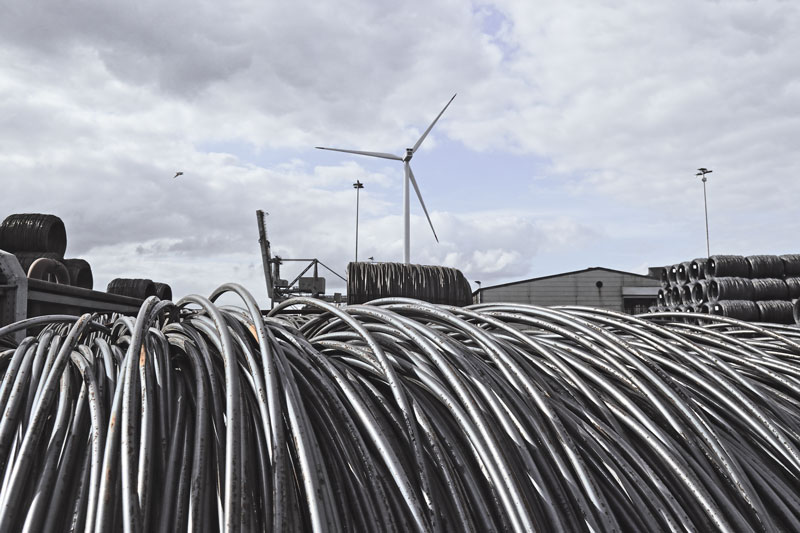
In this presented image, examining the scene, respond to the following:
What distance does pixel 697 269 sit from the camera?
10.3 m

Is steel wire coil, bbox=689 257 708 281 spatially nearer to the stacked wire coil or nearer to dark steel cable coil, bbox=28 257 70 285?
the stacked wire coil

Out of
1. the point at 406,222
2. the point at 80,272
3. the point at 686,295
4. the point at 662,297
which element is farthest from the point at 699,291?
the point at 80,272

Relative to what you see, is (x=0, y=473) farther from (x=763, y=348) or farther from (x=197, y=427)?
(x=763, y=348)

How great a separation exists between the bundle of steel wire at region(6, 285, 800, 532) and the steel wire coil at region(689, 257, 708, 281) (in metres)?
9.29

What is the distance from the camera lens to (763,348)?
6.85ft

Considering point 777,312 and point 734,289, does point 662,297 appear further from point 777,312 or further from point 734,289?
point 777,312

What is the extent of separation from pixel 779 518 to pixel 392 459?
84cm

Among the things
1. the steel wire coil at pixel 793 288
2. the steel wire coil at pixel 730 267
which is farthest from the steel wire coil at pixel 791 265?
the steel wire coil at pixel 730 267

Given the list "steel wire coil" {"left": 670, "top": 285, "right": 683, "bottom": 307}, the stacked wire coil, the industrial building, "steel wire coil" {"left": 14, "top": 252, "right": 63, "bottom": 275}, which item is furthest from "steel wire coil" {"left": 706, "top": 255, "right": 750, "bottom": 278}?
the industrial building

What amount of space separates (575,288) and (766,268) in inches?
513

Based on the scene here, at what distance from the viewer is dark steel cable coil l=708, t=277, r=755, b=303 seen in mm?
9164

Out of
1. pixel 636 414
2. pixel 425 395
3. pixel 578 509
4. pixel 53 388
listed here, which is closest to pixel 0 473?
pixel 53 388

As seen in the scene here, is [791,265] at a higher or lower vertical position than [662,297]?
higher

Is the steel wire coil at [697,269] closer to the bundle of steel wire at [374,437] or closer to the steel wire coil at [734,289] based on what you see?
the steel wire coil at [734,289]
